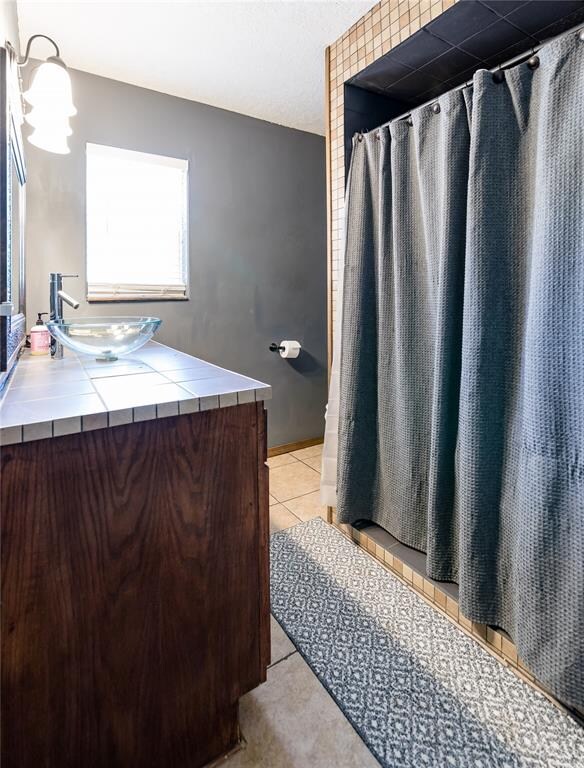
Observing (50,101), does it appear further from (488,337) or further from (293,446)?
(293,446)

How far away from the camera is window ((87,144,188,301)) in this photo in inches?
87.4

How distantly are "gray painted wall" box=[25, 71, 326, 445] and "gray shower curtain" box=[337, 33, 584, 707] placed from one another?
3.68 feet

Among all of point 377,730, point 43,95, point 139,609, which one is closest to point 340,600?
point 377,730

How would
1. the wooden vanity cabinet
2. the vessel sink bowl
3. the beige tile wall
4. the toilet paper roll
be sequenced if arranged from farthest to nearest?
1. the toilet paper roll
2. the beige tile wall
3. the vessel sink bowl
4. the wooden vanity cabinet

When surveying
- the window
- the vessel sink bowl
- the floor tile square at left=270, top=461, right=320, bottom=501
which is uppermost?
the window

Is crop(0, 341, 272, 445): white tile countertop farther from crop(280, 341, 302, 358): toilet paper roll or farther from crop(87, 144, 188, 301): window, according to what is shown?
crop(280, 341, 302, 358): toilet paper roll

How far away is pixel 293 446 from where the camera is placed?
3066 mm

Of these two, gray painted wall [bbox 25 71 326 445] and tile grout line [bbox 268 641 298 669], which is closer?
tile grout line [bbox 268 641 298 669]

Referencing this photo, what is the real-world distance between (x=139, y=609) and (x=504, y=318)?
1.21 m

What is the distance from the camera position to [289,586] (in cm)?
162

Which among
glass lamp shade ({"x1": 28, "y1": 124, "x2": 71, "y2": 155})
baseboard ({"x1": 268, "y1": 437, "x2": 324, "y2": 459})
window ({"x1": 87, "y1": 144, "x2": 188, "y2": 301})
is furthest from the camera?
baseboard ({"x1": 268, "y1": 437, "x2": 324, "y2": 459})

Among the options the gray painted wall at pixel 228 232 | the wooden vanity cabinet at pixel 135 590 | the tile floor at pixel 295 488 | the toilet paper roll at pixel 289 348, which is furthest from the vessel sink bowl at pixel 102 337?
the toilet paper roll at pixel 289 348

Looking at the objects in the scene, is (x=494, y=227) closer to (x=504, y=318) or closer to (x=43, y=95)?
(x=504, y=318)

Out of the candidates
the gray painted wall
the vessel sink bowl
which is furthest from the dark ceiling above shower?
the vessel sink bowl
